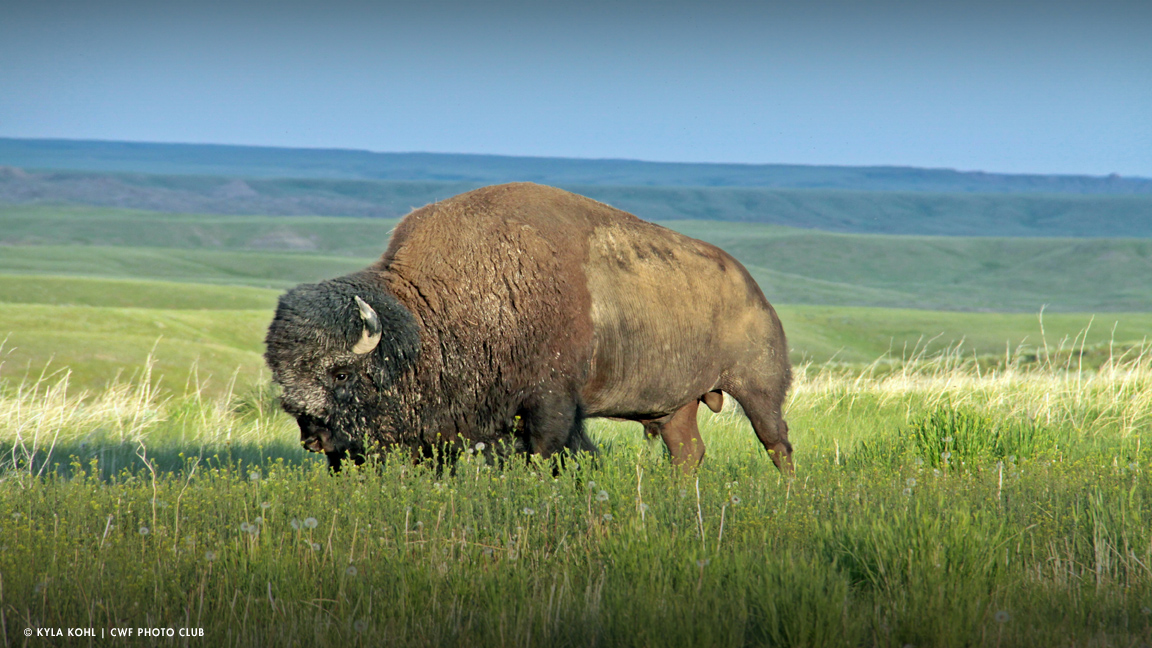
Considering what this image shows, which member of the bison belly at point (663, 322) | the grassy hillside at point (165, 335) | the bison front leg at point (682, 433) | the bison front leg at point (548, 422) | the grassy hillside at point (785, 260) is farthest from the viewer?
the grassy hillside at point (785, 260)

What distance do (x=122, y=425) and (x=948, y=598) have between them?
335 inches

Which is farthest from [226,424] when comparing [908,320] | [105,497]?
[908,320]

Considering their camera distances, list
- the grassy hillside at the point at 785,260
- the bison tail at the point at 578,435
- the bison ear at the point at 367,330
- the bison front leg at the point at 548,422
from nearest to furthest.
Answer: the bison ear at the point at 367,330
the bison front leg at the point at 548,422
the bison tail at the point at 578,435
the grassy hillside at the point at 785,260

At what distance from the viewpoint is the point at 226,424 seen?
35.5ft

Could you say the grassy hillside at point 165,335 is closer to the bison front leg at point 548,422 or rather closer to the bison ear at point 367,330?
the bison ear at point 367,330

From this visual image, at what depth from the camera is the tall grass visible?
12.6ft

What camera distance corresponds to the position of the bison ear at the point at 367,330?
5.80 meters

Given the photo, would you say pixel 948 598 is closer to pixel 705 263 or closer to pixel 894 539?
pixel 894 539

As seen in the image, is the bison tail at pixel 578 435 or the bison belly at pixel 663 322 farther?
the bison belly at pixel 663 322

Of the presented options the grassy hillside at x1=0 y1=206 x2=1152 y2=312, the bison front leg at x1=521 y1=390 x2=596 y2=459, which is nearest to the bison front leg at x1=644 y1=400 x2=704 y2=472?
the bison front leg at x1=521 y1=390 x2=596 y2=459

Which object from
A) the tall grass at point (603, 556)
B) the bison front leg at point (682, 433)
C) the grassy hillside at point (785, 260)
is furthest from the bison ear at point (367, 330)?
the grassy hillside at point (785, 260)

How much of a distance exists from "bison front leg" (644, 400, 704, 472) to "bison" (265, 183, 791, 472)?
396 millimetres

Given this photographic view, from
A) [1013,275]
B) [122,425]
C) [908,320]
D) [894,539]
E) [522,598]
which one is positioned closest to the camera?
[522,598]

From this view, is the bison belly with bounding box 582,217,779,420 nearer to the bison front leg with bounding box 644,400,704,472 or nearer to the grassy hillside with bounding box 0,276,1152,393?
the bison front leg with bounding box 644,400,704,472
